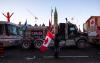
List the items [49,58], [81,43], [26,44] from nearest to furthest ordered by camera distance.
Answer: [49,58]
[81,43]
[26,44]

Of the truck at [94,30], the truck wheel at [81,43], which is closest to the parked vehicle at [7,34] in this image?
the truck wheel at [81,43]

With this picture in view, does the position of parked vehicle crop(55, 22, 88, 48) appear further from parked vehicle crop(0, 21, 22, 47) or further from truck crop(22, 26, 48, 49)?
parked vehicle crop(0, 21, 22, 47)

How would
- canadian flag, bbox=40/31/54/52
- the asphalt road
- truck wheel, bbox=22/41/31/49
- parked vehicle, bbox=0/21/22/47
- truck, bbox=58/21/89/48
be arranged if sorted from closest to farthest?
the asphalt road
canadian flag, bbox=40/31/54/52
parked vehicle, bbox=0/21/22/47
truck, bbox=58/21/89/48
truck wheel, bbox=22/41/31/49

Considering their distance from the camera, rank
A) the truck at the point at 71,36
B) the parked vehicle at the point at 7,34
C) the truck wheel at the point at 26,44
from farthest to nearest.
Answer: the truck wheel at the point at 26,44
the truck at the point at 71,36
the parked vehicle at the point at 7,34

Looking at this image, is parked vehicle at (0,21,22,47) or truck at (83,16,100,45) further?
truck at (83,16,100,45)

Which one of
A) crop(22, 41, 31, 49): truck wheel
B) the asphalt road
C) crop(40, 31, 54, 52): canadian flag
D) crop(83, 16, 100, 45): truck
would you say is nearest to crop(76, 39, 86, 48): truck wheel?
crop(83, 16, 100, 45): truck

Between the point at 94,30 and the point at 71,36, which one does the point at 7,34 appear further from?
the point at 94,30

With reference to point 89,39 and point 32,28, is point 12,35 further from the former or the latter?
point 89,39

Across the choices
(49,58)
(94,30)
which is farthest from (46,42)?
(94,30)

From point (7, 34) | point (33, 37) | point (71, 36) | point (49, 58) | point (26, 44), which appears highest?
point (7, 34)

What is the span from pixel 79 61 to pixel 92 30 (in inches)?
482

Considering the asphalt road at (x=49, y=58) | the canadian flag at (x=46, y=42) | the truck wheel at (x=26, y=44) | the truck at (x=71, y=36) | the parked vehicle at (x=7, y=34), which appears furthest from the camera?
the truck wheel at (x=26, y=44)

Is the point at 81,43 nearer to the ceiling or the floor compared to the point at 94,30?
nearer to the floor

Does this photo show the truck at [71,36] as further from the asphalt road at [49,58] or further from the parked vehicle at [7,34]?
the asphalt road at [49,58]
